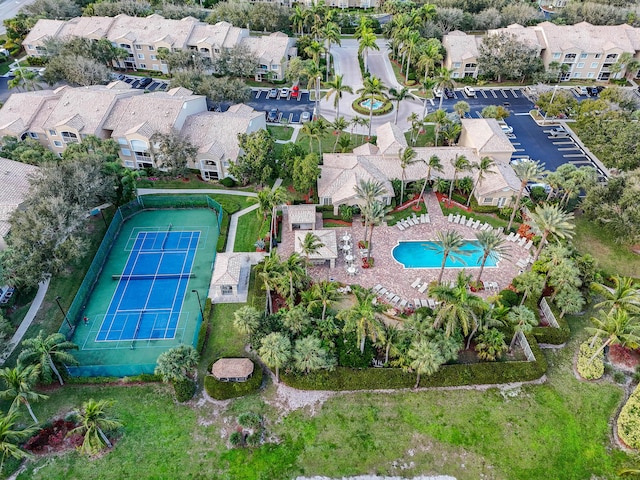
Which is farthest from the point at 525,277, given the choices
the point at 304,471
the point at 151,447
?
the point at 151,447

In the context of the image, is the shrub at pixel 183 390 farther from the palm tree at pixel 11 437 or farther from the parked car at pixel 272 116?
the parked car at pixel 272 116


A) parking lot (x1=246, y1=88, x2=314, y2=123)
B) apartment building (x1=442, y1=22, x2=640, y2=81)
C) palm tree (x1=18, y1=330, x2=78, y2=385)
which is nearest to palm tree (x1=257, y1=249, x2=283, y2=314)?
palm tree (x1=18, y1=330, x2=78, y2=385)

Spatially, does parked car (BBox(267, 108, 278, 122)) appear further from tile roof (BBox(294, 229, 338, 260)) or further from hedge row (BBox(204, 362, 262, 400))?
hedge row (BBox(204, 362, 262, 400))

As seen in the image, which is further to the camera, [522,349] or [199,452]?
[522,349]

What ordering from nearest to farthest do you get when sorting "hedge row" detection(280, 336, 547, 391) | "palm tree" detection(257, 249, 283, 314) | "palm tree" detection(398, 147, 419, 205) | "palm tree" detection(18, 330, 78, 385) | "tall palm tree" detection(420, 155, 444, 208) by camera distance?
"palm tree" detection(18, 330, 78, 385) → "hedge row" detection(280, 336, 547, 391) → "palm tree" detection(257, 249, 283, 314) → "palm tree" detection(398, 147, 419, 205) → "tall palm tree" detection(420, 155, 444, 208)

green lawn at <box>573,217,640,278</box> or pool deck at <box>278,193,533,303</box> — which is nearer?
pool deck at <box>278,193,533,303</box>

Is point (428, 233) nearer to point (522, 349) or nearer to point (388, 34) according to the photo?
point (522, 349)

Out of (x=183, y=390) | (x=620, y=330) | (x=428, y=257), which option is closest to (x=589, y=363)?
(x=620, y=330)
